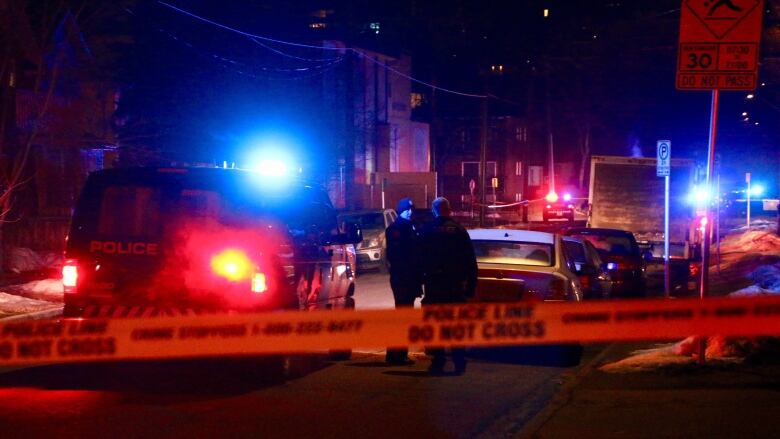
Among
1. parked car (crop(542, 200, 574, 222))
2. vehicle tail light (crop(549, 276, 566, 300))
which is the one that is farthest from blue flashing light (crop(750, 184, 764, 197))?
vehicle tail light (crop(549, 276, 566, 300))

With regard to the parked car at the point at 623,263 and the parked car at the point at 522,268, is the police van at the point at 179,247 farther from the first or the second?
the parked car at the point at 623,263

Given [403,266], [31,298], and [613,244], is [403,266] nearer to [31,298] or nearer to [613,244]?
[31,298]

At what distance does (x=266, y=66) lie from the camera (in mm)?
41281

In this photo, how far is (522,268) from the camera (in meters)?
10.3

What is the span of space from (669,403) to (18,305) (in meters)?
11.4

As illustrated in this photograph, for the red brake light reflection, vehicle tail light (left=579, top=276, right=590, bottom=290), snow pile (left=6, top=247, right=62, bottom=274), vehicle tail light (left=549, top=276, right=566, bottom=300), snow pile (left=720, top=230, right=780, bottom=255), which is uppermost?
the red brake light reflection

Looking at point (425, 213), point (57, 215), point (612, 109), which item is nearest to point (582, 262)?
point (425, 213)

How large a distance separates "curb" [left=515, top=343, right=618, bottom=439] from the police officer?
114 centimetres

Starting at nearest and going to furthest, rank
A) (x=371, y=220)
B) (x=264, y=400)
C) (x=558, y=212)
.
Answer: (x=264, y=400), (x=371, y=220), (x=558, y=212)

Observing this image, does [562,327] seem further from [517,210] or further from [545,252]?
[517,210]

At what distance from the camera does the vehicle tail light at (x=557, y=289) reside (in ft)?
32.9

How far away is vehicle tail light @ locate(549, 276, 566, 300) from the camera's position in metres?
10.0

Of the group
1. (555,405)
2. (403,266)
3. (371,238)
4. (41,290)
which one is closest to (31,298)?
(41,290)

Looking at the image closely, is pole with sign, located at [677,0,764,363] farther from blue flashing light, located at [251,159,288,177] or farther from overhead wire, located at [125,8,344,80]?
overhead wire, located at [125,8,344,80]
